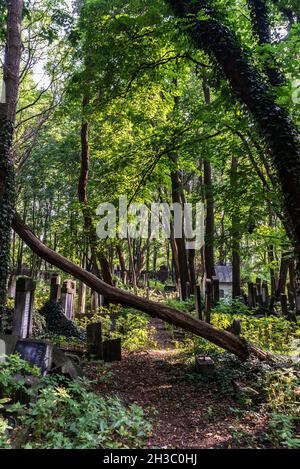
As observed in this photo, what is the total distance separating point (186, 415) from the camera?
5062 mm

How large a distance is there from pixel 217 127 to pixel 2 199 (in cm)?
583

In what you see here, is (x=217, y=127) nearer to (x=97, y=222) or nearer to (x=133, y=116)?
(x=133, y=116)

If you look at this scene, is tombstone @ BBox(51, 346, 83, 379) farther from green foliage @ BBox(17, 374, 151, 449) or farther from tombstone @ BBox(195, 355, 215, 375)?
tombstone @ BBox(195, 355, 215, 375)

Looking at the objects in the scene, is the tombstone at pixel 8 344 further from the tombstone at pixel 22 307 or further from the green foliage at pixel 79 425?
the tombstone at pixel 22 307

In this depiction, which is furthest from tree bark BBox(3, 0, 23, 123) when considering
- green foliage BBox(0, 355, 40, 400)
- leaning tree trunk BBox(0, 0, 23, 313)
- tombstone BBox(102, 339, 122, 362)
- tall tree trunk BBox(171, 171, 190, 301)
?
tall tree trunk BBox(171, 171, 190, 301)

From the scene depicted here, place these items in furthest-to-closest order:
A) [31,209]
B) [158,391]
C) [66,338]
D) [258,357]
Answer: [31,209] < [66,338] < [258,357] < [158,391]

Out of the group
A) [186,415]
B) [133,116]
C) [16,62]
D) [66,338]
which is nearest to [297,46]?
[133,116]

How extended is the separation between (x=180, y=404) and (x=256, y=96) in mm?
5659

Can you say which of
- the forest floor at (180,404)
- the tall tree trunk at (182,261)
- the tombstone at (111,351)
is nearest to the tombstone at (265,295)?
the tall tree trunk at (182,261)

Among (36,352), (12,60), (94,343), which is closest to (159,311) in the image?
(94,343)

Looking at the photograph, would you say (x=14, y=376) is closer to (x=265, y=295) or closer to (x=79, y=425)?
(x=79, y=425)

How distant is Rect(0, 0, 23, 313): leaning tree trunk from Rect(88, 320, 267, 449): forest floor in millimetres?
2851

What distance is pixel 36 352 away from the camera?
17.0 ft

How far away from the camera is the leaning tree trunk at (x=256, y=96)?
5910 millimetres
